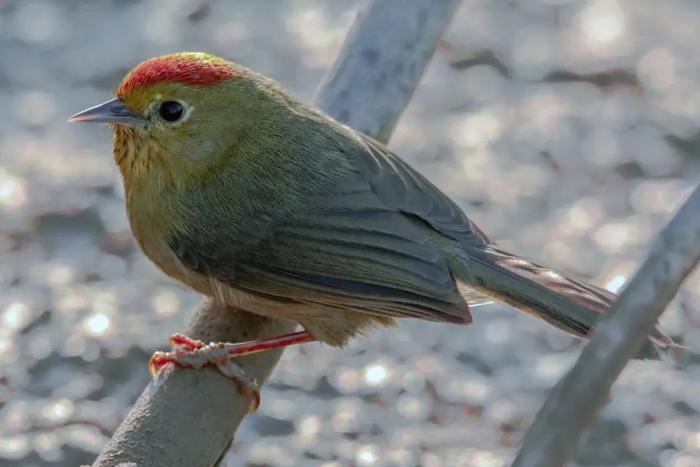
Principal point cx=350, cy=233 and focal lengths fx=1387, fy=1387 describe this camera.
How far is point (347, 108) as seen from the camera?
427 cm

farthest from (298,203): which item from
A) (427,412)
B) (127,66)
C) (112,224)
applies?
(127,66)

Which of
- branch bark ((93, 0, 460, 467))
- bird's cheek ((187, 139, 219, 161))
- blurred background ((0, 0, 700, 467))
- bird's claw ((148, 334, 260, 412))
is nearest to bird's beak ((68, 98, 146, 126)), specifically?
bird's cheek ((187, 139, 219, 161))

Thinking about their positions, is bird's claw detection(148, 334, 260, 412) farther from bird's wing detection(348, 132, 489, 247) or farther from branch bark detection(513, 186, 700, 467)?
branch bark detection(513, 186, 700, 467)

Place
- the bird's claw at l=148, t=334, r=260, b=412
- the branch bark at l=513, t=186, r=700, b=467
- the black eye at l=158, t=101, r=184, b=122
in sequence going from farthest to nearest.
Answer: the black eye at l=158, t=101, r=184, b=122, the bird's claw at l=148, t=334, r=260, b=412, the branch bark at l=513, t=186, r=700, b=467

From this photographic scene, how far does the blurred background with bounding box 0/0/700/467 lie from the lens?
5.45m

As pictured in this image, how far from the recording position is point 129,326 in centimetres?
574

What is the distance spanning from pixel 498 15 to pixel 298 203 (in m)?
3.28

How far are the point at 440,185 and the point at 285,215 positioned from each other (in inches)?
85.7

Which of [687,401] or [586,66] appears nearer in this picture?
[687,401]

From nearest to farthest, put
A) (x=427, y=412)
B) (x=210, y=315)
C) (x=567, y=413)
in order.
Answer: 1. (x=567, y=413)
2. (x=210, y=315)
3. (x=427, y=412)

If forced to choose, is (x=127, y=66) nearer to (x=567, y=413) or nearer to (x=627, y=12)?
(x=627, y=12)

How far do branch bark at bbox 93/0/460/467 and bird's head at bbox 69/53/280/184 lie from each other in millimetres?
287

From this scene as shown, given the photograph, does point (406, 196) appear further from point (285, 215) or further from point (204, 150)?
point (204, 150)

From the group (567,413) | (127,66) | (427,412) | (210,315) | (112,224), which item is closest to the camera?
(567,413)
